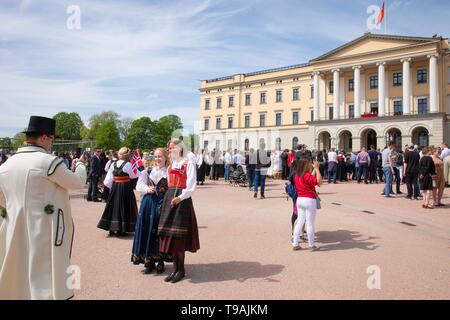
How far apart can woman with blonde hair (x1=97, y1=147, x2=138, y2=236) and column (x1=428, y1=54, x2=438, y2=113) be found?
46.3 m

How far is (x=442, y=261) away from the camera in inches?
220

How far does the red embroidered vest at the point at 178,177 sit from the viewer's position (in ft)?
16.1

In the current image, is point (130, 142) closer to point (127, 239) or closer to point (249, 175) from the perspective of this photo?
point (249, 175)

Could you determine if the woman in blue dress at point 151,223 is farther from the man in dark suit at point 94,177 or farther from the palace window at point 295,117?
the palace window at point 295,117

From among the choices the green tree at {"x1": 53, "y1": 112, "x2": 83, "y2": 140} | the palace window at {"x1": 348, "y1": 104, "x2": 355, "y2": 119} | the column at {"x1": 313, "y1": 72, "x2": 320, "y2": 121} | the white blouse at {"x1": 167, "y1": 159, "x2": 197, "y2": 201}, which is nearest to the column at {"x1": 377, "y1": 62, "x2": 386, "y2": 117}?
the palace window at {"x1": 348, "y1": 104, "x2": 355, "y2": 119}

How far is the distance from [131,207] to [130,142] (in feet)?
257

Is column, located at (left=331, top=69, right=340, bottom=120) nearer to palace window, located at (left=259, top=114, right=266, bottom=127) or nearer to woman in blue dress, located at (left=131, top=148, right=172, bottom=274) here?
palace window, located at (left=259, top=114, right=266, bottom=127)

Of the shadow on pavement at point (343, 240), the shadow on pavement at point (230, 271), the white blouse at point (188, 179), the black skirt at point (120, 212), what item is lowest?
the shadow on pavement at point (230, 271)

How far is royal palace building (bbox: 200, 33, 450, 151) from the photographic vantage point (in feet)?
148

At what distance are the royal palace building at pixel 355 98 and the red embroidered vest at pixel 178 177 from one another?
150ft

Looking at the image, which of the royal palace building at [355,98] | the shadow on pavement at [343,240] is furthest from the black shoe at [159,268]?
the royal palace building at [355,98]

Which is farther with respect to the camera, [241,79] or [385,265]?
[241,79]

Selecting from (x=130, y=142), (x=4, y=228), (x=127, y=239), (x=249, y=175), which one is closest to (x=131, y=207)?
(x=127, y=239)
